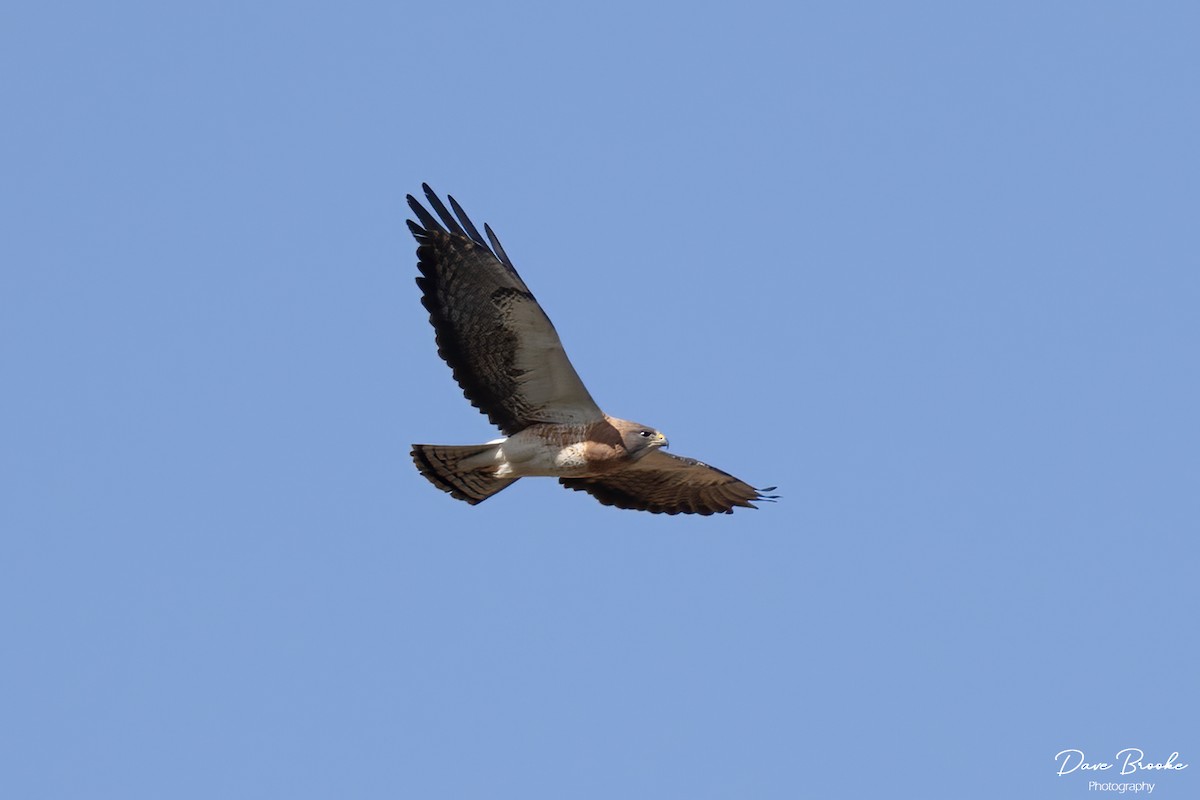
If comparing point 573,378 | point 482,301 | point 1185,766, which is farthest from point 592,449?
point 1185,766

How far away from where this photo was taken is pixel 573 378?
14188 mm

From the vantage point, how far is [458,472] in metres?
14.6

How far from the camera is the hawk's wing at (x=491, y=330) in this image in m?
13.8

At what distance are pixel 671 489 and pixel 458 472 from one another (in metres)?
2.46

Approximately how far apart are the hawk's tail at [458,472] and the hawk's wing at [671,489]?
1.25 meters

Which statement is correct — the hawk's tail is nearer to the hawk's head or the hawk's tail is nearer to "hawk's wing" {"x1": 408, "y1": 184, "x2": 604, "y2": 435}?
"hawk's wing" {"x1": 408, "y1": 184, "x2": 604, "y2": 435}

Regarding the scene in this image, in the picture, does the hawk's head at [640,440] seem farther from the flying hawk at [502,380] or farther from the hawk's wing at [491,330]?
the hawk's wing at [491,330]

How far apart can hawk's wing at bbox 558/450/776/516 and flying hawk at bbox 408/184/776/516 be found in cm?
69

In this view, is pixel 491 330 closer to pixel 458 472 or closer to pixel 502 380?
pixel 502 380

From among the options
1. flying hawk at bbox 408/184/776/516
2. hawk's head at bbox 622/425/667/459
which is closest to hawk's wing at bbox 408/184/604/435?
flying hawk at bbox 408/184/776/516

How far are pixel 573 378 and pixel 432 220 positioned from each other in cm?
175

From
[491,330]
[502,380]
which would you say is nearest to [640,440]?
[502,380]

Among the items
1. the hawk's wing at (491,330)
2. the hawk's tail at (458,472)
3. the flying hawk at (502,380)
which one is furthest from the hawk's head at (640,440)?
the hawk's tail at (458,472)

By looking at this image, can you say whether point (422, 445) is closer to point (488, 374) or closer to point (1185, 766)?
point (488, 374)
